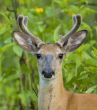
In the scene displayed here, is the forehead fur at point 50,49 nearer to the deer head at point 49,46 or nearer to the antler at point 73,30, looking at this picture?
the deer head at point 49,46

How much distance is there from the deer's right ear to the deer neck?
1.58 feet

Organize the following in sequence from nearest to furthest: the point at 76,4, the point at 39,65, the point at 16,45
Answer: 1. the point at 39,65
2. the point at 16,45
3. the point at 76,4

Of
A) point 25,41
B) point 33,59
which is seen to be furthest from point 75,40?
point 33,59

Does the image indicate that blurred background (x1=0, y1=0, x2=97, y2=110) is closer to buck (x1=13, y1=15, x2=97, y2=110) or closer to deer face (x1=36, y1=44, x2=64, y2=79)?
buck (x1=13, y1=15, x2=97, y2=110)

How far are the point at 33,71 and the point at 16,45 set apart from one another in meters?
0.49

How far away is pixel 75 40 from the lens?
13.0m

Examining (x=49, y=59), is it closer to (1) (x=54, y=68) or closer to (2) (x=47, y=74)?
(1) (x=54, y=68)

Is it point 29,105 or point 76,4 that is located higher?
point 76,4

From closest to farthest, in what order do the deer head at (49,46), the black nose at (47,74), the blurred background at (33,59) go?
the black nose at (47,74) → the deer head at (49,46) → the blurred background at (33,59)

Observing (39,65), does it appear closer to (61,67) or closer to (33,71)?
(61,67)

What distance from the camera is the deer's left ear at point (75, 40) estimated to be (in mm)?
12953

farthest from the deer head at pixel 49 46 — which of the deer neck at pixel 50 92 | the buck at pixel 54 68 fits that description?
the deer neck at pixel 50 92

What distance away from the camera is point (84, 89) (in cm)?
1350

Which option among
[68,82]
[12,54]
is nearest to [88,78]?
[68,82]
